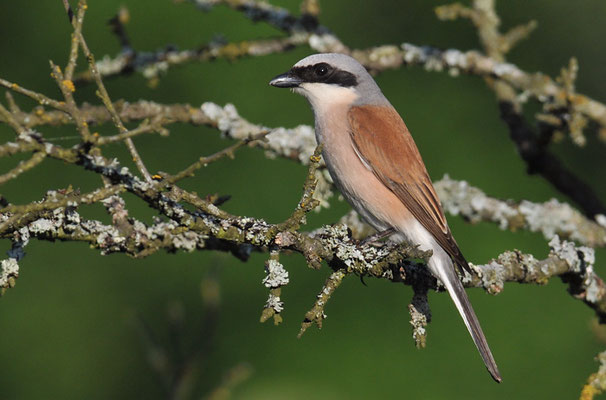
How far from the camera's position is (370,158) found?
3.32 meters

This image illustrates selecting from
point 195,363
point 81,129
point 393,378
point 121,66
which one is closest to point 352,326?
point 393,378

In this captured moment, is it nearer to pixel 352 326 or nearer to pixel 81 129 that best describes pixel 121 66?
pixel 352 326

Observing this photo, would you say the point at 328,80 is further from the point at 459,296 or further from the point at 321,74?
the point at 459,296

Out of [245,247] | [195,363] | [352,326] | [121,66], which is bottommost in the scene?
[195,363]

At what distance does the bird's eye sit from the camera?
11.8 ft

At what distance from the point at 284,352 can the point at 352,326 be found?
408mm

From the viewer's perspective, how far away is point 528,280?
111 inches

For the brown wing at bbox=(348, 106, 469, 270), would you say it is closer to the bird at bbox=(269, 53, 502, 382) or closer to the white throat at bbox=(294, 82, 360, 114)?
the bird at bbox=(269, 53, 502, 382)

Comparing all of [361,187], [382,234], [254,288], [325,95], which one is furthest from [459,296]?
[254,288]

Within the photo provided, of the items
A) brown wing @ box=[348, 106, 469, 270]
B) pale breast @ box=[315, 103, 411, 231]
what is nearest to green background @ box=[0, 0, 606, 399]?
pale breast @ box=[315, 103, 411, 231]

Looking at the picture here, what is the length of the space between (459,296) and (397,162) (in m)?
0.74

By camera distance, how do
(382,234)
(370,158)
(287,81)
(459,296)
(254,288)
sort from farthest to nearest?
(254,288) < (287,81) < (370,158) < (382,234) < (459,296)

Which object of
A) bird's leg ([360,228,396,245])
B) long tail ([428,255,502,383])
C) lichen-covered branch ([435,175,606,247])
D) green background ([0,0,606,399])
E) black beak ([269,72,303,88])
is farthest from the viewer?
green background ([0,0,606,399])

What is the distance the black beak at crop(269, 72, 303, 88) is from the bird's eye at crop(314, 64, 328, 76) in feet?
0.30
